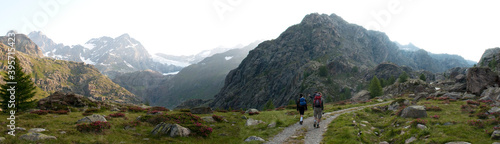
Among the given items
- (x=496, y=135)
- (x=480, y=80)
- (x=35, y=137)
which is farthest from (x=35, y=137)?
(x=480, y=80)

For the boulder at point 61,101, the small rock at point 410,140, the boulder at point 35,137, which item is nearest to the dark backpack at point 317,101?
the small rock at point 410,140

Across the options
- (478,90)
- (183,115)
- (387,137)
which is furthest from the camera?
(478,90)

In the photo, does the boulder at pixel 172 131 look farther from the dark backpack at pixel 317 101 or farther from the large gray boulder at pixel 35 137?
the dark backpack at pixel 317 101

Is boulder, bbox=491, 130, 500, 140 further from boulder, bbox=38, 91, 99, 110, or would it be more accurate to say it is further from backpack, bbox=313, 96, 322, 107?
boulder, bbox=38, 91, 99, 110

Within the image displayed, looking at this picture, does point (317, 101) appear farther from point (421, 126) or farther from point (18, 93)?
point (18, 93)

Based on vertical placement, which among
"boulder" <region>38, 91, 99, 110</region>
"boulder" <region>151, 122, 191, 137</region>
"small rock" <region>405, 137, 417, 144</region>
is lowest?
"small rock" <region>405, 137, 417, 144</region>

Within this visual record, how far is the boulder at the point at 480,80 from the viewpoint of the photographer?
40.5m

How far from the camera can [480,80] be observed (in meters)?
41.5

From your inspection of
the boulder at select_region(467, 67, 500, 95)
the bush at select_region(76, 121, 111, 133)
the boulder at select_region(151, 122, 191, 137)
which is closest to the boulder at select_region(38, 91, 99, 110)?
the bush at select_region(76, 121, 111, 133)

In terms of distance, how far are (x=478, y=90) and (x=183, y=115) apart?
170 ft

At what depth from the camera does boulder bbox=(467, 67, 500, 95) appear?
133ft

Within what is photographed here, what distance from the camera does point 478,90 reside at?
40094 millimetres

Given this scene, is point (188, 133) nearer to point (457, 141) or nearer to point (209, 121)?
point (209, 121)

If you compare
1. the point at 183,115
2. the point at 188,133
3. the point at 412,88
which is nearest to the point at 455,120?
the point at 188,133
